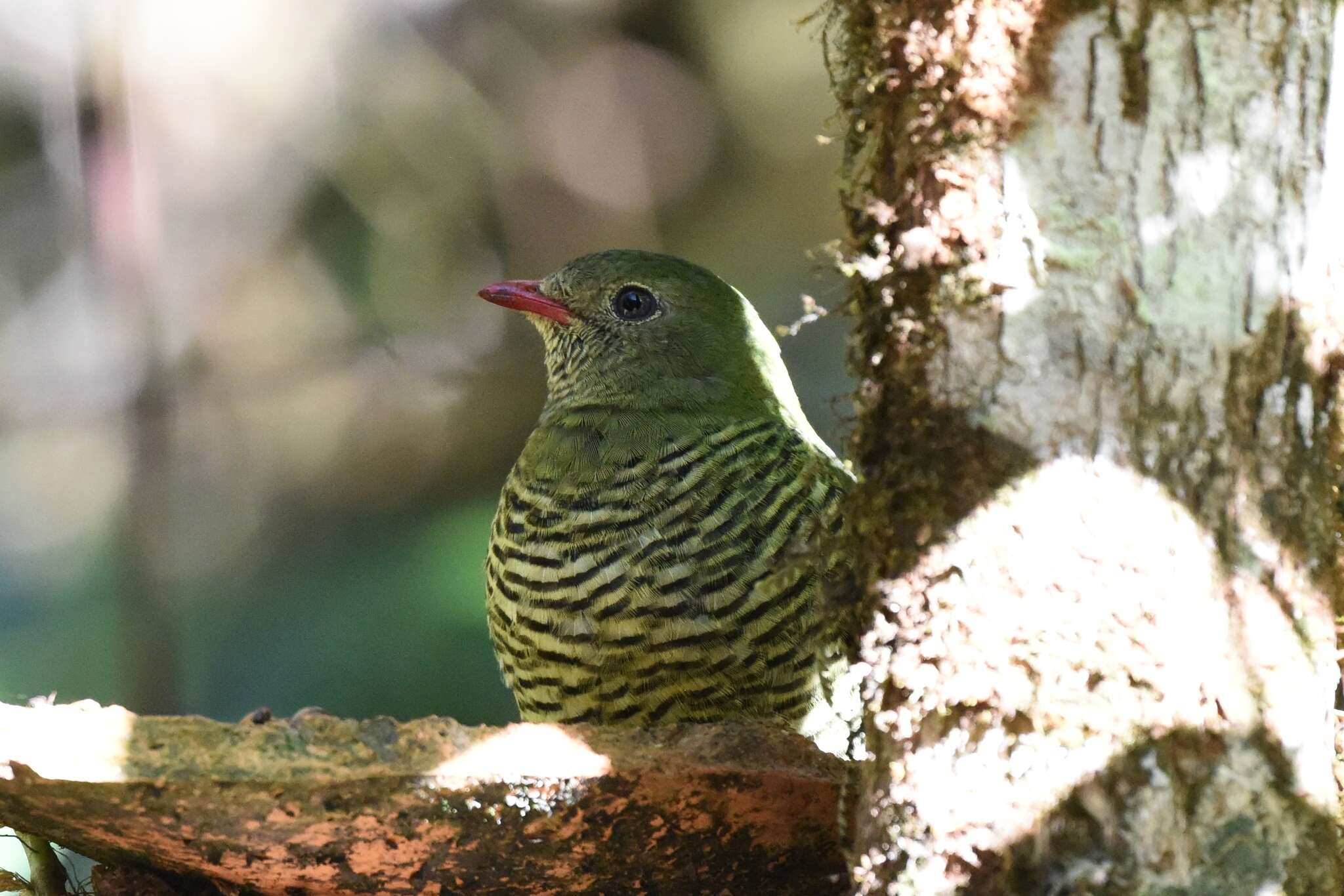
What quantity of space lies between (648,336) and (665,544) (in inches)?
34.8

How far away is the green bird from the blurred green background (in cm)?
277

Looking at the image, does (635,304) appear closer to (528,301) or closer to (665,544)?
(528,301)

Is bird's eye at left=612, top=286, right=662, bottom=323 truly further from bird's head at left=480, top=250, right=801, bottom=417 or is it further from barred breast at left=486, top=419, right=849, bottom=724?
barred breast at left=486, top=419, right=849, bottom=724

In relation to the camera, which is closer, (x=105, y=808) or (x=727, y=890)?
(x=105, y=808)

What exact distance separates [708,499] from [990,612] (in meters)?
1.23

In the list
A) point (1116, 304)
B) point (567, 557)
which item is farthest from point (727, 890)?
point (1116, 304)

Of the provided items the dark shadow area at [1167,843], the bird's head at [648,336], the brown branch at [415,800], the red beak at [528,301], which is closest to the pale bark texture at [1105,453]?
the dark shadow area at [1167,843]

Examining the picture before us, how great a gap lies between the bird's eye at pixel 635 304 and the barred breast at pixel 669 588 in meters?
0.61

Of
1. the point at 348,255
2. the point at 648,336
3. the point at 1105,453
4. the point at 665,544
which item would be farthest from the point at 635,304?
the point at 348,255

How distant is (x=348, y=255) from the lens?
6824 mm

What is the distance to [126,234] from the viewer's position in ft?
18.4

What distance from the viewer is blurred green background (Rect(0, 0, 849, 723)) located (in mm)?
6551

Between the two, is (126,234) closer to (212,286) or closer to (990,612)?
(212,286)

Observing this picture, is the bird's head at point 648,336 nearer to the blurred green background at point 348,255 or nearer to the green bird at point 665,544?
the green bird at point 665,544
